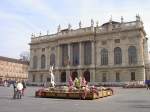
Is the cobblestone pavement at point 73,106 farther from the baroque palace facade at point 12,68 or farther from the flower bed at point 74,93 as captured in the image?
the baroque palace facade at point 12,68

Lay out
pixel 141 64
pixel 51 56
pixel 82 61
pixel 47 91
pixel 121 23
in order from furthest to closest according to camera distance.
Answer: pixel 51 56, pixel 82 61, pixel 121 23, pixel 141 64, pixel 47 91

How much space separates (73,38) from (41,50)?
1175 cm

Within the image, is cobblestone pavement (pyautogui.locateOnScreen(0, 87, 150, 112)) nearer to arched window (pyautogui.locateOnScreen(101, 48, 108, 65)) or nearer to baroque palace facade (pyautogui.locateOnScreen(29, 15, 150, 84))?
baroque palace facade (pyautogui.locateOnScreen(29, 15, 150, 84))

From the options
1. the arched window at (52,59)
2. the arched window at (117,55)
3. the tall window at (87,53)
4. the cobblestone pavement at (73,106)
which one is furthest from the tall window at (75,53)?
the cobblestone pavement at (73,106)

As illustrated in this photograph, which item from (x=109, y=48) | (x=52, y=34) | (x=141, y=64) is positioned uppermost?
(x=52, y=34)

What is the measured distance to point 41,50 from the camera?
247ft

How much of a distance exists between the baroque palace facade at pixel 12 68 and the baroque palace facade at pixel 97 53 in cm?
3163

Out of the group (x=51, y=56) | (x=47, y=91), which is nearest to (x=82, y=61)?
(x=51, y=56)

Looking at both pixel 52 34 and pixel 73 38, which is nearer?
pixel 73 38

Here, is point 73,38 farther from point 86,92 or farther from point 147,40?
point 86,92

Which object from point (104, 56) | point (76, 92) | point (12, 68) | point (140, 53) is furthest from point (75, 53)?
point (12, 68)

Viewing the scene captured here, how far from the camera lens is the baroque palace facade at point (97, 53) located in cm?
5906

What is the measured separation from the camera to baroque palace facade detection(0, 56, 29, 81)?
10372cm

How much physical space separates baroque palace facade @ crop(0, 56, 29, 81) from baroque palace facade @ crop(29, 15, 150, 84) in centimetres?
3163
